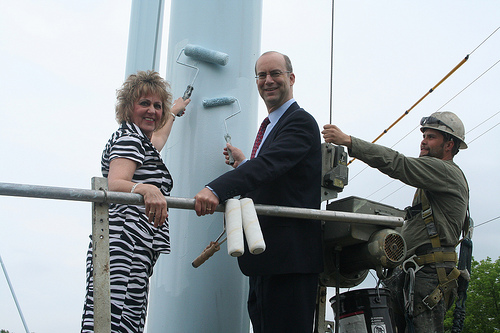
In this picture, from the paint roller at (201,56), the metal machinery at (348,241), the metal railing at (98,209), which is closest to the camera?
the metal railing at (98,209)

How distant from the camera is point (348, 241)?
3223 millimetres

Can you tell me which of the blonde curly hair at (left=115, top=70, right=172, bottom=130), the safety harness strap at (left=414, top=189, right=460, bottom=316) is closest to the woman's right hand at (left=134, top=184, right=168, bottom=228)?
the blonde curly hair at (left=115, top=70, right=172, bottom=130)

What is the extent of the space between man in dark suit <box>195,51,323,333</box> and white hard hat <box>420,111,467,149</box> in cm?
167

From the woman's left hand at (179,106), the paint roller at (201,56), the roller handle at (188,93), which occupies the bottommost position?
the woman's left hand at (179,106)

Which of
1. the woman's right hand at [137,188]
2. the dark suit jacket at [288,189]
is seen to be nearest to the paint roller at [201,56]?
the dark suit jacket at [288,189]

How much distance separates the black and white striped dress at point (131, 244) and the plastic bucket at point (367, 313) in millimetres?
1378

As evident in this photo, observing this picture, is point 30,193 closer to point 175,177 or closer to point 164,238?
point 164,238

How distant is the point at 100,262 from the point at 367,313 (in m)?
1.85

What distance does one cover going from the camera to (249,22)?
13.5 feet

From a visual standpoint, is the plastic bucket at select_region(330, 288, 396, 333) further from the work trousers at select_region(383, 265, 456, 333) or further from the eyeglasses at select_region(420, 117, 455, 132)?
the eyeglasses at select_region(420, 117, 455, 132)

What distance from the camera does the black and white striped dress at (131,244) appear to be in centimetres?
243

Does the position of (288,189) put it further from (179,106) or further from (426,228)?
(426,228)

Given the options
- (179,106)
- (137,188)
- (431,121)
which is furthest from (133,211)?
(431,121)

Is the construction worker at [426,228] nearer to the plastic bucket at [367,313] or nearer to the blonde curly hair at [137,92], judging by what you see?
the plastic bucket at [367,313]
